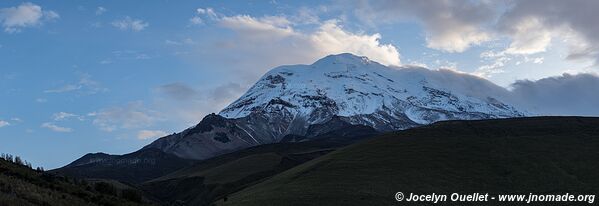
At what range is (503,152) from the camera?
90.1 m

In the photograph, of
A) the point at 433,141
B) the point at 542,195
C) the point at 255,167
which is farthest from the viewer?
the point at 255,167

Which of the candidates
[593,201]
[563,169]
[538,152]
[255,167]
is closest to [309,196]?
[593,201]

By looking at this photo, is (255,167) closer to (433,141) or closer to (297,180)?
(433,141)

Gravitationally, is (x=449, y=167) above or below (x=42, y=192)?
above

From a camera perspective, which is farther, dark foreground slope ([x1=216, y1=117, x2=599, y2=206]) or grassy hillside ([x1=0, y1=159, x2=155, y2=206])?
dark foreground slope ([x1=216, y1=117, x2=599, y2=206])

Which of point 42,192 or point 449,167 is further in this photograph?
point 449,167

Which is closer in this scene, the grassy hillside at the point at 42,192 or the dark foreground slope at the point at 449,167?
the grassy hillside at the point at 42,192

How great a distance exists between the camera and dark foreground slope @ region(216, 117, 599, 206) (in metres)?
65.9

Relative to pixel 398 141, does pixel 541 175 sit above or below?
below

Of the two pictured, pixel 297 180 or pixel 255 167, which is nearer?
pixel 297 180

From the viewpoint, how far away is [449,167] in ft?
263

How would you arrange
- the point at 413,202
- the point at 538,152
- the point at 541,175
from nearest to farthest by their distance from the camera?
the point at 413,202
the point at 541,175
the point at 538,152

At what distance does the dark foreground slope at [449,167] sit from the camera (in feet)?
216

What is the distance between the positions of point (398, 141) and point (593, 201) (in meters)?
48.0
